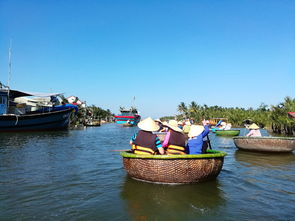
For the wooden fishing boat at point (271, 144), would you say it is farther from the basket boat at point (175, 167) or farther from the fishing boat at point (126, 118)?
the fishing boat at point (126, 118)

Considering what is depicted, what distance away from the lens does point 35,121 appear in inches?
1107

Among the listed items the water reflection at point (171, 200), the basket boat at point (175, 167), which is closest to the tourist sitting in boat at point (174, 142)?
the basket boat at point (175, 167)

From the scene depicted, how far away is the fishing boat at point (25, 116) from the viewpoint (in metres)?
26.1

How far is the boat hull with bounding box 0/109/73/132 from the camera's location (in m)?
26.0

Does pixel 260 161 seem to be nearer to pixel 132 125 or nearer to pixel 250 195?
pixel 250 195

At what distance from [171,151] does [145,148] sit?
2.46 feet

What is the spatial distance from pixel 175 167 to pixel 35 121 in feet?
86.7

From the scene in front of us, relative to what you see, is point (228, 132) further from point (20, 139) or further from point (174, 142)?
point (174, 142)

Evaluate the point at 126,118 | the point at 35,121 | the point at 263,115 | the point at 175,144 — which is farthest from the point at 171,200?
the point at 126,118

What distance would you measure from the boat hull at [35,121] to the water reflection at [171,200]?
2444cm

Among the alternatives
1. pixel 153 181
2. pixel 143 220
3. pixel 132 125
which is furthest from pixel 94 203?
pixel 132 125

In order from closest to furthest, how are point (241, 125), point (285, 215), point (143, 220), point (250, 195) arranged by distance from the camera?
point (143, 220), point (285, 215), point (250, 195), point (241, 125)

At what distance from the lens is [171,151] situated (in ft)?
21.5

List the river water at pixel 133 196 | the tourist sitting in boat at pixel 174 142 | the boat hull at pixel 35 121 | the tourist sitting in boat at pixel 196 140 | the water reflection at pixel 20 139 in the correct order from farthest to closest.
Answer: the boat hull at pixel 35 121 < the water reflection at pixel 20 139 < the tourist sitting in boat at pixel 196 140 < the tourist sitting in boat at pixel 174 142 < the river water at pixel 133 196
